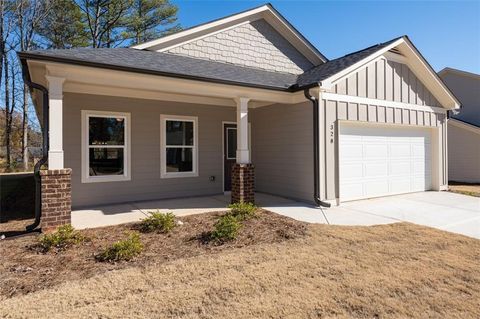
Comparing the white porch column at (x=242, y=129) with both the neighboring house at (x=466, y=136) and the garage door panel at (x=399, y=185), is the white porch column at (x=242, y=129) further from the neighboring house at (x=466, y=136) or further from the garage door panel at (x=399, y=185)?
the neighboring house at (x=466, y=136)

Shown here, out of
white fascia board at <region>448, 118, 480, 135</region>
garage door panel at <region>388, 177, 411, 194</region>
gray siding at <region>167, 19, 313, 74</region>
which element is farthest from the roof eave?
white fascia board at <region>448, 118, 480, 135</region>

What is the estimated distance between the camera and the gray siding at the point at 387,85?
28.4ft

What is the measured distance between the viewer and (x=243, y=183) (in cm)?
775

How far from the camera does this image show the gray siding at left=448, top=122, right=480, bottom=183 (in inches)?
564

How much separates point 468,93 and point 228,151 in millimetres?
14992

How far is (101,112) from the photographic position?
815cm

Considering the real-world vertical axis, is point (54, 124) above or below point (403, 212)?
above

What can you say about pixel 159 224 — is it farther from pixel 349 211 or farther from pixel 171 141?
pixel 349 211

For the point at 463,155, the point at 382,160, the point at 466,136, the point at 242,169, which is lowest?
the point at 242,169

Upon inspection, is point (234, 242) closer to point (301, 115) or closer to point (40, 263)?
point (40, 263)

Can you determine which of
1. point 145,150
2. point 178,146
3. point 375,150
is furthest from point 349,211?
point 145,150

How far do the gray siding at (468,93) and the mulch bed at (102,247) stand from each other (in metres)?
15.8

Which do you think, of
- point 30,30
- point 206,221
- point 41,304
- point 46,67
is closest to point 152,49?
point 46,67

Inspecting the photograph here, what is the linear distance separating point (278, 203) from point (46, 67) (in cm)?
606
